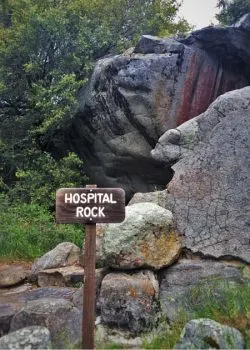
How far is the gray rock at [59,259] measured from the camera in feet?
24.6

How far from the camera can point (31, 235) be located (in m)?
8.81

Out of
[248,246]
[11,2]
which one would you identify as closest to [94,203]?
[248,246]

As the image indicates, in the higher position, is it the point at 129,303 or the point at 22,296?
the point at 129,303

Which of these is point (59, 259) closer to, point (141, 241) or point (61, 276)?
point (61, 276)

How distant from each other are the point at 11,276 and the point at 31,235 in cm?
137

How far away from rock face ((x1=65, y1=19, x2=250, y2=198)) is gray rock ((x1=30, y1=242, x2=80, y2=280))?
296cm

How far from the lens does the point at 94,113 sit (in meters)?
10.4

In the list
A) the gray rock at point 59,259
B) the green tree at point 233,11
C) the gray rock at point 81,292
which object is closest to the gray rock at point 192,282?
the gray rock at point 81,292

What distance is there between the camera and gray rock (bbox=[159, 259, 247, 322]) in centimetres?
514

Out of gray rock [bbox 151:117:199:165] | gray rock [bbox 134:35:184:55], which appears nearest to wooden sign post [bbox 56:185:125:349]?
gray rock [bbox 151:117:199:165]

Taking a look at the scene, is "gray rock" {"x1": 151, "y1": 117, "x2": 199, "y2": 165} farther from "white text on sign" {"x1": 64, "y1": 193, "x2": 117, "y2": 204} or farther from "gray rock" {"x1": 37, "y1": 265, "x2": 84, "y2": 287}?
"white text on sign" {"x1": 64, "y1": 193, "x2": 117, "y2": 204}

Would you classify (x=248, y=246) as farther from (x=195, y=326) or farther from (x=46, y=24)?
(x=46, y=24)

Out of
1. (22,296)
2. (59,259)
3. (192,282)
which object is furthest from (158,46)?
(22,296)

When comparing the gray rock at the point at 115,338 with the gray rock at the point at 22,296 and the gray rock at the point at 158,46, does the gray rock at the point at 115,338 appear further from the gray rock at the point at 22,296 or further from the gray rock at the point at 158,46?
the gray rock at the point at 158,46
